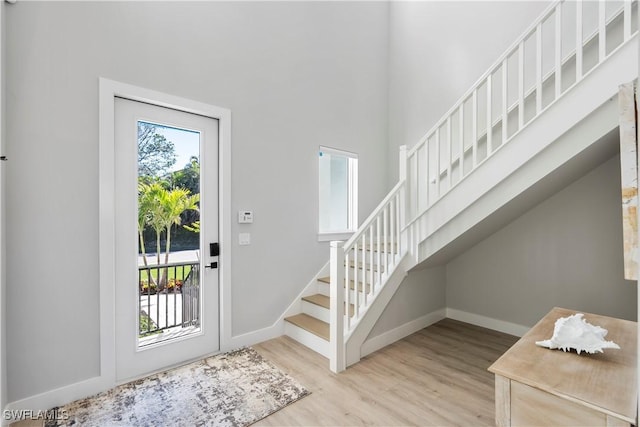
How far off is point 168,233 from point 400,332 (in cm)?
256

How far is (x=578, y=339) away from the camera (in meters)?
1.51

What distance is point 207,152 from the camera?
2.85 meters

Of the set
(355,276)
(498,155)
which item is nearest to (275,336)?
(355,276)

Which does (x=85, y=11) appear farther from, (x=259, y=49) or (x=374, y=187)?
(x=374, y=187)

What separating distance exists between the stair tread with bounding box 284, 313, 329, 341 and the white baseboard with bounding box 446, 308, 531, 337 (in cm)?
189

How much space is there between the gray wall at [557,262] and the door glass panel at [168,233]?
10.7 feet

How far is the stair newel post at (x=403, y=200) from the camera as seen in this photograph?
2945 mm

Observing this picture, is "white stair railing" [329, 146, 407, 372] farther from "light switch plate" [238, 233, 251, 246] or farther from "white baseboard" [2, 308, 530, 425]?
"light switch plate" [238, 233, 251, 246]

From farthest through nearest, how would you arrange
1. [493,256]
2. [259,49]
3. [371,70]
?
[371,70] → [493,256] → [259,49]

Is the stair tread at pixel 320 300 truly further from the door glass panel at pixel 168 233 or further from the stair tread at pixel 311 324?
the door glass panel at pixel 168 233

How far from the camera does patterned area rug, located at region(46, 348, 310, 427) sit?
Answer: 198 cm

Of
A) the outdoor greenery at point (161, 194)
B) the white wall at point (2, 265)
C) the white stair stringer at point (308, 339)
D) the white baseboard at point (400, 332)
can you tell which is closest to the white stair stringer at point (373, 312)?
the white baseboard at point (400, 332)

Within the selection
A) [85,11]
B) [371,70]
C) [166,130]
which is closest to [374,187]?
[371,70]

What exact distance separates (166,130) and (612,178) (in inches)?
165
